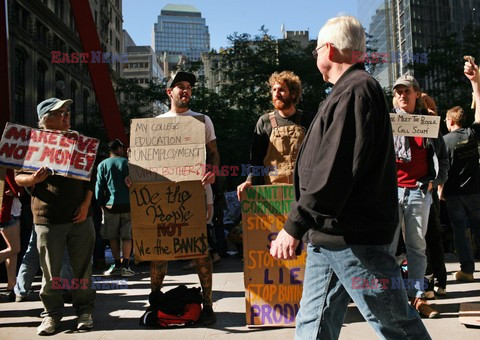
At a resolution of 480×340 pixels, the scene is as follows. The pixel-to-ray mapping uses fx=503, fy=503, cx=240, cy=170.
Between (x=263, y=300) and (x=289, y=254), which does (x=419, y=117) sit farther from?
(x=289, y=254)

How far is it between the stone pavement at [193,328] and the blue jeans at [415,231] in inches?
15.1

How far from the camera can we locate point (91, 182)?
4.69m

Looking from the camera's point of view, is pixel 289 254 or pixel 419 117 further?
pixel 419 117

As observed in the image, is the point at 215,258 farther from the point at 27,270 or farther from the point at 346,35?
the point at 346,35

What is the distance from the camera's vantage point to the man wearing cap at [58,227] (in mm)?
4383

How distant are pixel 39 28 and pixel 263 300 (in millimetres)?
47703

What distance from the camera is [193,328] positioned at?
438 cm

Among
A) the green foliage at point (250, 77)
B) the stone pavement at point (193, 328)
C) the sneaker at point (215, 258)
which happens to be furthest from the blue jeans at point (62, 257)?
the green foliage at point (250, 77)

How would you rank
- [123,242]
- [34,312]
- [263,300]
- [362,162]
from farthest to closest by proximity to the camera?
[123,242] < [34,312] < [263,300] < [362,162]

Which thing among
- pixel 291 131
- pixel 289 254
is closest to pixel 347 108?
pixel 289 254

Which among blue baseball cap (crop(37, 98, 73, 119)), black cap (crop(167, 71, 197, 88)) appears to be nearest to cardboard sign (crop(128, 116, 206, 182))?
black cap (crop(167, 71, 197, 88))

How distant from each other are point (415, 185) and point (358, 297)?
2.69m

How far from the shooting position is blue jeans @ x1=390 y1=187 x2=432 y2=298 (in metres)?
4.61
